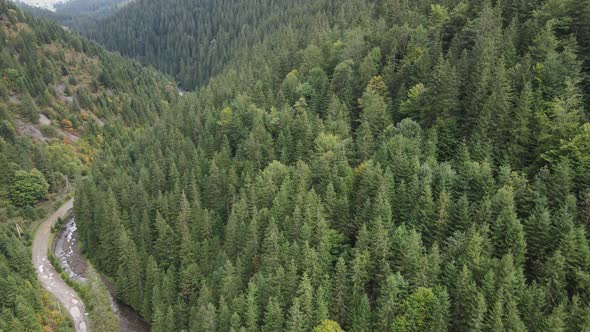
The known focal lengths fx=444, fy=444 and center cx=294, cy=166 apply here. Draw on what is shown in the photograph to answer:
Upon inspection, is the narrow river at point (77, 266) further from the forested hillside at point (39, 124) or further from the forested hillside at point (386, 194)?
the forested hillside at point (39, 124)

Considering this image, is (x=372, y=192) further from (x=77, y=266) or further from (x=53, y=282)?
(x=77, y=266)

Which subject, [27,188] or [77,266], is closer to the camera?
[77,266]

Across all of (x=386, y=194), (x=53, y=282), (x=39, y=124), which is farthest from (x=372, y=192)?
(x=39, y=124)

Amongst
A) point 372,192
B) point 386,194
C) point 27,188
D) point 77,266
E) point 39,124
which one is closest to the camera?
point 386,194

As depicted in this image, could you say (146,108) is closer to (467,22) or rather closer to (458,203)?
(467,22)

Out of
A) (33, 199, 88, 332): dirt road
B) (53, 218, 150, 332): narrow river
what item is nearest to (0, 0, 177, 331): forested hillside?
(33, 199, 88, 332): dirt road

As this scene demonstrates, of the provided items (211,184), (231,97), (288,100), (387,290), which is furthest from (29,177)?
(387,290)
